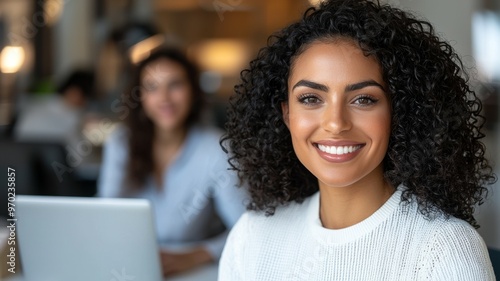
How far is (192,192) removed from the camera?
7.90 feet

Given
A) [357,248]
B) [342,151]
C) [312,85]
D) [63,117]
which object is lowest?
[63,117]

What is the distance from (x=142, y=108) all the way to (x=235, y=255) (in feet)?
4.24

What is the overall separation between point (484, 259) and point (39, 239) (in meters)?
0.93

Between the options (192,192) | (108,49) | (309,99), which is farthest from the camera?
(108,49)

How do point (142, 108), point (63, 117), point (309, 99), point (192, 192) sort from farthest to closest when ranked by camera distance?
point (63, 117) → point (142, 108) → point (192, 192) → point (309, 99)

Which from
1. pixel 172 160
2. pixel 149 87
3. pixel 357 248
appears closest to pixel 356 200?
pixel 357 248

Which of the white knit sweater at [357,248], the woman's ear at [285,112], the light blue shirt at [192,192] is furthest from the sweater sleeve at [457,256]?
the light blue shirt at [192,192]

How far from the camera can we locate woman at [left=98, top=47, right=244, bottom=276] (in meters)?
2.35

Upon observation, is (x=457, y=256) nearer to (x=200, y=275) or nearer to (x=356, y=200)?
(x=356, y=200)

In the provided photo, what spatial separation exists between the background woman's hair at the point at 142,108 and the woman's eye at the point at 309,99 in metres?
1.31

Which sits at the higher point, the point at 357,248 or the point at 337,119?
the point at 337,119

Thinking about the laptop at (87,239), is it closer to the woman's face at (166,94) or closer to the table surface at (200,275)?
the table surface at (200,275)

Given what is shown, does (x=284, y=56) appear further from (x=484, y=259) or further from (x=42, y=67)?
(x=42, y=67)

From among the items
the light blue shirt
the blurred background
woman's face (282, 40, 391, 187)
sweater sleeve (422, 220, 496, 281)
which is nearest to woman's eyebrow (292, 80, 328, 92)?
woman's face (282, 40, 391, 187)
